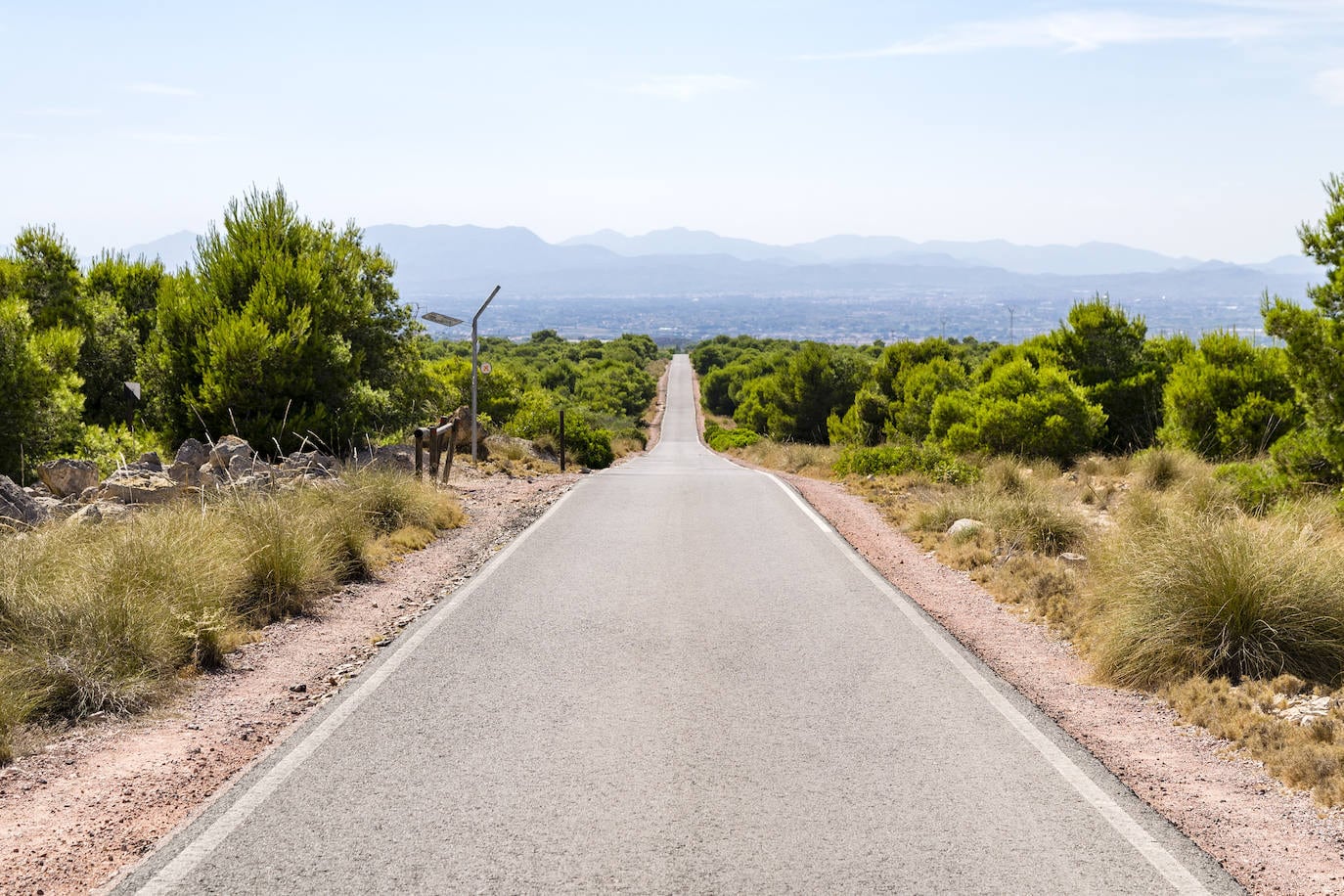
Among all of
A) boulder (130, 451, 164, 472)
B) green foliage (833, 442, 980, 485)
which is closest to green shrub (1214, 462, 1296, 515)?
green foliage (833, 442, 980, 485)

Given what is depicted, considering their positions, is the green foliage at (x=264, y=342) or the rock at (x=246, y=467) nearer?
the rock at (x=246, y=467)

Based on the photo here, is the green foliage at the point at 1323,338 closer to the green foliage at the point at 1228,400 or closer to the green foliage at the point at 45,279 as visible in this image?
the green foliage at the point at 1228,400

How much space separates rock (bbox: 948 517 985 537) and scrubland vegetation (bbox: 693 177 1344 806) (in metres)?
0.05

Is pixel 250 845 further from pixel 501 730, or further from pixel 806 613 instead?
pixel 806 613

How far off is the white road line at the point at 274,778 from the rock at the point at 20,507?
4.45 m

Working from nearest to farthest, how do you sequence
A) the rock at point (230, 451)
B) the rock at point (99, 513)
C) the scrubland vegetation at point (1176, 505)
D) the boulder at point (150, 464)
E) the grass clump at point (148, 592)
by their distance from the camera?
1. the grass clump at point (148, 592)
2. the scrubland vegetation at point (1176, 505)
3. the rock at point (99, 513)
4. the boulder at point (150, 464)
5. the rock at point (230, 451)

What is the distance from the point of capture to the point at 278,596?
9.12m

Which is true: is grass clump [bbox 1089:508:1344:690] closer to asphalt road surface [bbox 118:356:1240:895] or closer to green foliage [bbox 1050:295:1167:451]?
asphalt road surface [bbox 118:356:1240:895]

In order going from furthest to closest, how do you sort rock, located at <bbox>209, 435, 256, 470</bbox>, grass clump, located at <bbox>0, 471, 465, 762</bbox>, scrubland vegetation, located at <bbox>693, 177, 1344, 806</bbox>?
1. rock, located at <bbox>209, 435, 256, 470</bbox>
2. scrubland vegetation, located at <bbox>693, 177, 1344, 806</bbox>
3. grass clump, located at <bbox>0, 471, 465, 762</bbox>

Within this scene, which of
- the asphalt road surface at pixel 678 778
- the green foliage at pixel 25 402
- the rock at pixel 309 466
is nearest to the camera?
the asphalt road surface at pixel 678 778

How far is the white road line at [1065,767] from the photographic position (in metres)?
4.20

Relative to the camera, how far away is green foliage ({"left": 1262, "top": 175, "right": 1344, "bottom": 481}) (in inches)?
495

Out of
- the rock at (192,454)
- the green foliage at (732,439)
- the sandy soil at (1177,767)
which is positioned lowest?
the green foliage at (732,439)

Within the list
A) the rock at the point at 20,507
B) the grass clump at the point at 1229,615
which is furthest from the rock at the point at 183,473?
the grass clump at the point at 1229,615
